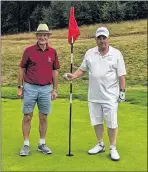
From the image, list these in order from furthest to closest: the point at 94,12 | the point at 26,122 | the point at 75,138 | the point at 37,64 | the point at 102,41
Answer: the point at 94,12, the point at 75,138, the point at 26,122, the point at 37,64, the point at 102,41

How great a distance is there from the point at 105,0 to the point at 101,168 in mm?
25800

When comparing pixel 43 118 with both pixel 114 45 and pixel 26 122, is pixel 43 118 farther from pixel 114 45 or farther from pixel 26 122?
pixel 114 45

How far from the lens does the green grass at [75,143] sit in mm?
4996

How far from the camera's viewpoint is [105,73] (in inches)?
207

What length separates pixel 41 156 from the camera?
17.6 feet

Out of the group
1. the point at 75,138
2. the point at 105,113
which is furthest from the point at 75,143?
the point at 105,113

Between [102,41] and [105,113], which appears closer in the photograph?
[102,41]

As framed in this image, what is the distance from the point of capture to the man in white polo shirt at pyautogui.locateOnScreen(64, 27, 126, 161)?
524 centimetres

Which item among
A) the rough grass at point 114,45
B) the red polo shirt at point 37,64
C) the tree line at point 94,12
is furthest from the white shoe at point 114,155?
the tree line at point 94,12

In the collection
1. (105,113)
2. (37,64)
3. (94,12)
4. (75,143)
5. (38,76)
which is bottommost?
(75,143)

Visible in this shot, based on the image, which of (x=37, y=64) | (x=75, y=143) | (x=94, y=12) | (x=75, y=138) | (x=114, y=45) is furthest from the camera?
(x=94, y=12)

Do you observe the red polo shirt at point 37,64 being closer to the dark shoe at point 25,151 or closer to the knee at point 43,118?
the knee at point 43,118

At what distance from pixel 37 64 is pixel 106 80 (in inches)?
33.5

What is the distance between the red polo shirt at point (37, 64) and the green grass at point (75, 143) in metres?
0.93
